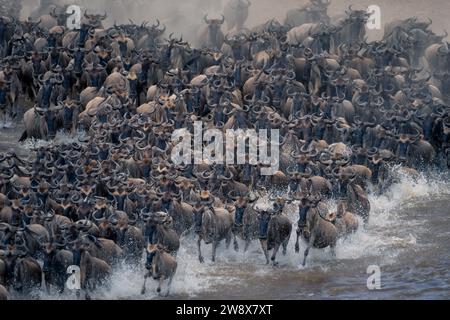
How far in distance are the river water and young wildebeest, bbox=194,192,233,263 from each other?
1.04ft

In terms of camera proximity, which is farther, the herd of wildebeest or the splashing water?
the herd of wildebeest

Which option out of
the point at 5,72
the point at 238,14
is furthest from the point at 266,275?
the point at 238,14

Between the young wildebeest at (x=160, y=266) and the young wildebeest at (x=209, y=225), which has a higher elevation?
the young wildebeest at (x=209, y=225)

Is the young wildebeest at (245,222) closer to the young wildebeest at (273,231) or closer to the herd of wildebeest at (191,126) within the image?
the herd of wildebeest at (191,126)

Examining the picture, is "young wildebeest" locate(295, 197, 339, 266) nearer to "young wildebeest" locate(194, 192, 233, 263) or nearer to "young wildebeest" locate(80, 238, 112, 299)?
"young wildebeest" locate(194, 192, 233, 263)

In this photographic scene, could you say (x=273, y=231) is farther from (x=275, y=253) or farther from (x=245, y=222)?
(x=245, y=222)

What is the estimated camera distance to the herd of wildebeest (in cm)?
2733

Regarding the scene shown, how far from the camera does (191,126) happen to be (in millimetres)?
33312

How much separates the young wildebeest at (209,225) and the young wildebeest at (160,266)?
1.96 metres


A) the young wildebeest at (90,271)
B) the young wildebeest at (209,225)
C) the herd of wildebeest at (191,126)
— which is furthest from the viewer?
the young wildebeest at (209,225)

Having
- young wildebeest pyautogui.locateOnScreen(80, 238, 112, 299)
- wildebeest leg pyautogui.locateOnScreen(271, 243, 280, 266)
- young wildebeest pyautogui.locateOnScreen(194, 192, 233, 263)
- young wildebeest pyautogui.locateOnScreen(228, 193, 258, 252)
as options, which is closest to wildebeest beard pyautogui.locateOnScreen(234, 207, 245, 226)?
young wildebeest pyautogui.locateOnScreen(228, 193, 258, 252)

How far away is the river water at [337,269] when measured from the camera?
2648cm

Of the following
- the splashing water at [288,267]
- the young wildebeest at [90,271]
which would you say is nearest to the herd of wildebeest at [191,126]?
the young wildebeest at [90,271]
